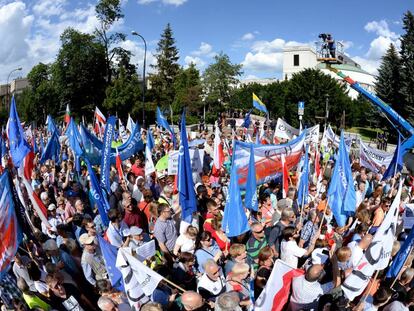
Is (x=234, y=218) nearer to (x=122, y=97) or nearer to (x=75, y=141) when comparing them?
(x=75, y=141)

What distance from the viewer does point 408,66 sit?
40844 millimetres

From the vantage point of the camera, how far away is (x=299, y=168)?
430 inches

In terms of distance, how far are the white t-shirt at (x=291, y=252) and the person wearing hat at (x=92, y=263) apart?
2325mm

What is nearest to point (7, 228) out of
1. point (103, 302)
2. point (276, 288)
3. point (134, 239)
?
point (134, 239)

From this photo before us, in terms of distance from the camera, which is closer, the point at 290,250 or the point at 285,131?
the point at 290,250

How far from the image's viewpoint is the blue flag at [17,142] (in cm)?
A: 970

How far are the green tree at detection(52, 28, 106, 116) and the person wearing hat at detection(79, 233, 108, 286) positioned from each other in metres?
48.2

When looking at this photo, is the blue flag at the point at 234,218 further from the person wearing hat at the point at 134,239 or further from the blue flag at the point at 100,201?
the blue flag at the point at 100,201

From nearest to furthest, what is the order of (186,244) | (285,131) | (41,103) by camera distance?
(186,244), (285,131), (41,103)

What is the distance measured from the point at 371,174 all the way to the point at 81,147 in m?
7.66

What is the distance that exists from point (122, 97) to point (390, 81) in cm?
2807

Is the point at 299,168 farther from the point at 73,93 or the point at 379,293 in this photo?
the point at 73,93

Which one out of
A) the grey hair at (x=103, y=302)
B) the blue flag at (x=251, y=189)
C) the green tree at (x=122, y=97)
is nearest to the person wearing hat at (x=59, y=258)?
the grey hair at (x=103, y=302)

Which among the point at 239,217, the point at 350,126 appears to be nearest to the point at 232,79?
the point at 350,126
